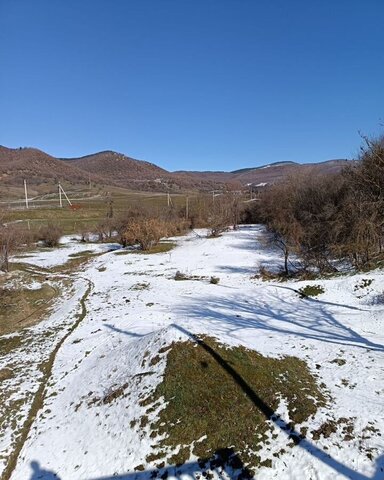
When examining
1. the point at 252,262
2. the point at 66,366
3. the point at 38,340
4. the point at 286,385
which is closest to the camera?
the point at 286,385

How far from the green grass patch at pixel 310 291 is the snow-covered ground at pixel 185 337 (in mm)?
437

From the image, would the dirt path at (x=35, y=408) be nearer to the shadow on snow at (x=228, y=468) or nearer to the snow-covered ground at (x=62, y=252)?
the shadow on snow at (x=228, y=468)

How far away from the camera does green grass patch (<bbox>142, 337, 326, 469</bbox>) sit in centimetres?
739

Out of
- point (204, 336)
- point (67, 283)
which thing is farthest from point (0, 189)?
point (204, 336)

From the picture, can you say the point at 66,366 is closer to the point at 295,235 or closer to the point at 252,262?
the point at 295,235

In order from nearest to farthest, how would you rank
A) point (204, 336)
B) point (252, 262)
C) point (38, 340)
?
point (204, 336) < point (38, 340) < point (252, 262)

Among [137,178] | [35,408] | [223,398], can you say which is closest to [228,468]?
[223,398]

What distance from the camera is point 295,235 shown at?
26.0 metres

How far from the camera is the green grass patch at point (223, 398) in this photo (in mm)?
7391

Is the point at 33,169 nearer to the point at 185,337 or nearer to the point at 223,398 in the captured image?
the point at 185,337

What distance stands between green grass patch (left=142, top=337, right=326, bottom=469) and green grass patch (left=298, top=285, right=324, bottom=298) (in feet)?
28.2

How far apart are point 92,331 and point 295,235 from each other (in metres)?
17.2

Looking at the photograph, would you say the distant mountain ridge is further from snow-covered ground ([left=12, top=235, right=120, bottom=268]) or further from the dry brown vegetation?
the dry brown vegetation

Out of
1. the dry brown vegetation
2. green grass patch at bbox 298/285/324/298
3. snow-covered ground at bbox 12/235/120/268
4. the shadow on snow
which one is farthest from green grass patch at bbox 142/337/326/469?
snow-covered ground at bbox 12/235/120/268
